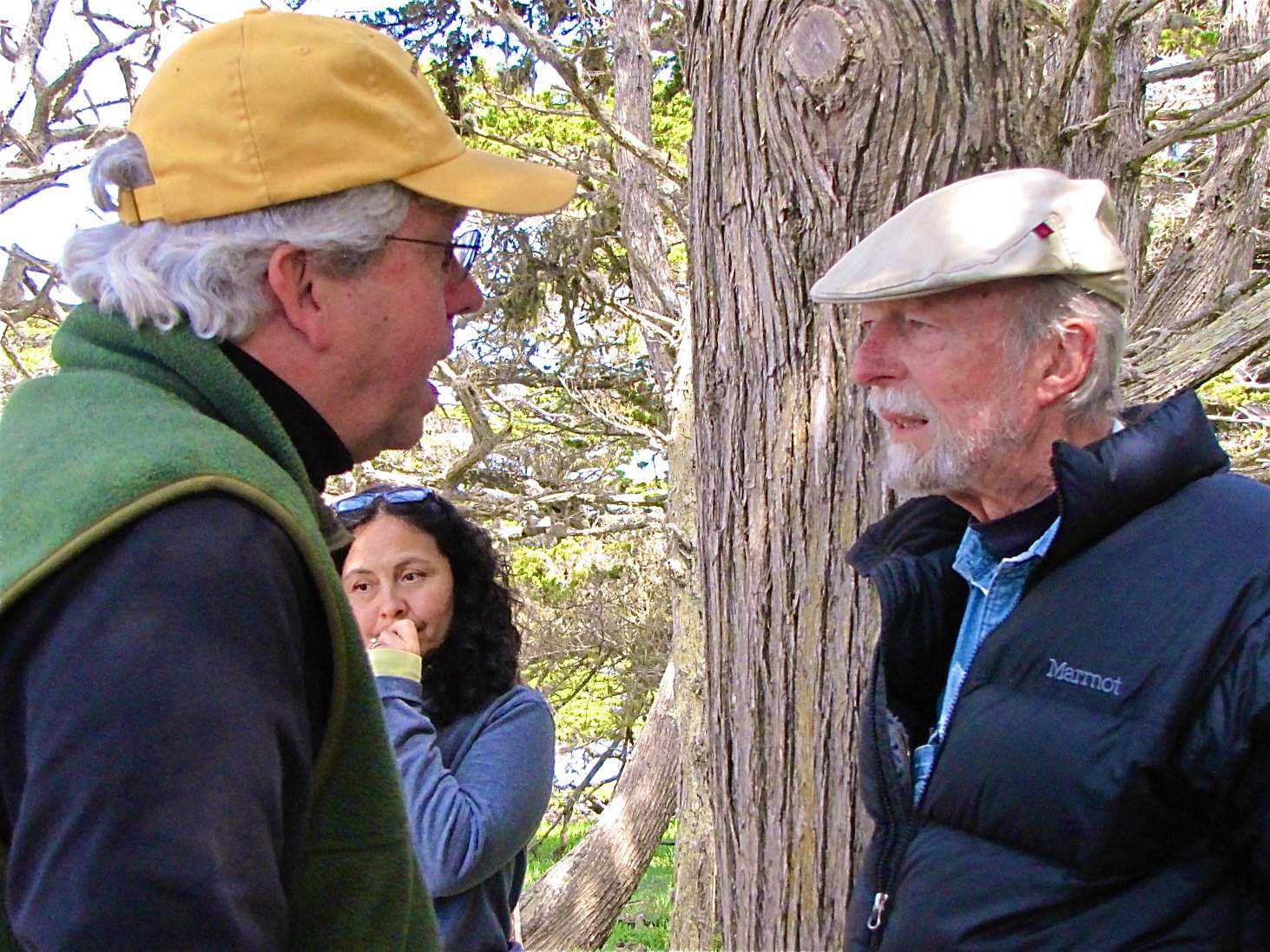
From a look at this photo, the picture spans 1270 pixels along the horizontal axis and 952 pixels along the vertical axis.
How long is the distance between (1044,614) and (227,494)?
3.84ft

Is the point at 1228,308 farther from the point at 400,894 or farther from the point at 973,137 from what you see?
the point at 400,894

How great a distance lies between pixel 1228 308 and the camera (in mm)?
4309

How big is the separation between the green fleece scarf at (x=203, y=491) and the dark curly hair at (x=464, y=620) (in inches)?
59.2

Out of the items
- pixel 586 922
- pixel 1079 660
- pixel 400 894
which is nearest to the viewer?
pixel 400 894

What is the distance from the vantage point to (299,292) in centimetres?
131

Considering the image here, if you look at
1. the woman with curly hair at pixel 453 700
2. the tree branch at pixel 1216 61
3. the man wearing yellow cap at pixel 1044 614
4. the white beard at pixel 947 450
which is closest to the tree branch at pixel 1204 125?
the tree branch at pixel 1216 61

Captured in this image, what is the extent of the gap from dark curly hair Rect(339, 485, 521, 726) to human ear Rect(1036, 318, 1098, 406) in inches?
57.3

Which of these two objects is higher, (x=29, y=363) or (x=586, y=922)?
(x=29, y=363)

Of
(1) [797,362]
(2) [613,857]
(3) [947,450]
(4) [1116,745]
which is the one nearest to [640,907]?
(2) [613,857]

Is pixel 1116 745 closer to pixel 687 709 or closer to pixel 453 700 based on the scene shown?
pixel 453 700

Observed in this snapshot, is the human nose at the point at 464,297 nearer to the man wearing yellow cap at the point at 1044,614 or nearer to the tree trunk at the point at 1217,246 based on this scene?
the man wearing yellow cap at the point at 1044,614

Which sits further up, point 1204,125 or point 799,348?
point 1204,125

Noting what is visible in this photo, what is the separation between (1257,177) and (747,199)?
4339 mm

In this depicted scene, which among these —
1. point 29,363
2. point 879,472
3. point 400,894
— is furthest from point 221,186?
point 29,363
